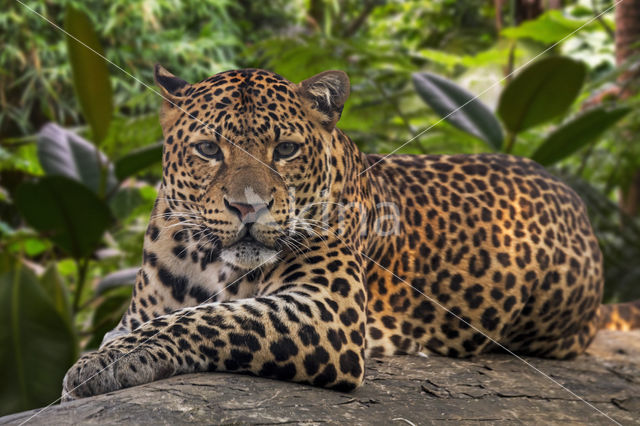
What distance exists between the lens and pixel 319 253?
7.39ft

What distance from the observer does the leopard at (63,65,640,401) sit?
1942mm

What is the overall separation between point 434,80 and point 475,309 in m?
2.40

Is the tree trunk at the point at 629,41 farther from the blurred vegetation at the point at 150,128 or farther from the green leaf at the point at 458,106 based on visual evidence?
the green leaf at the point at 458,106

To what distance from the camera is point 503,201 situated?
9.87 feet

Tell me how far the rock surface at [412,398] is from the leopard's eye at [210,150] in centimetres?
65

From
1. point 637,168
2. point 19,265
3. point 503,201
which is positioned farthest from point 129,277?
point 637,168

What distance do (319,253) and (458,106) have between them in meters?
2.76

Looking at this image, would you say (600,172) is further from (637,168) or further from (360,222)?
(360,222)

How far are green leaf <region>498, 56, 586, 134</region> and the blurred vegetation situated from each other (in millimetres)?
10

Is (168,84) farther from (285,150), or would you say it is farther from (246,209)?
(246,209)

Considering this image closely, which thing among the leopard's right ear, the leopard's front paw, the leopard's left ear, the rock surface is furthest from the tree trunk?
the leopard's front paw

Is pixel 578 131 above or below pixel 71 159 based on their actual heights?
above

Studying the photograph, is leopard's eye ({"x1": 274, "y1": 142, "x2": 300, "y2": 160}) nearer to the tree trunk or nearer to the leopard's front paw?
the leopard's front paw

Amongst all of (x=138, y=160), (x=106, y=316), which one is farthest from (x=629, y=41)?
(x=106, y=316)
